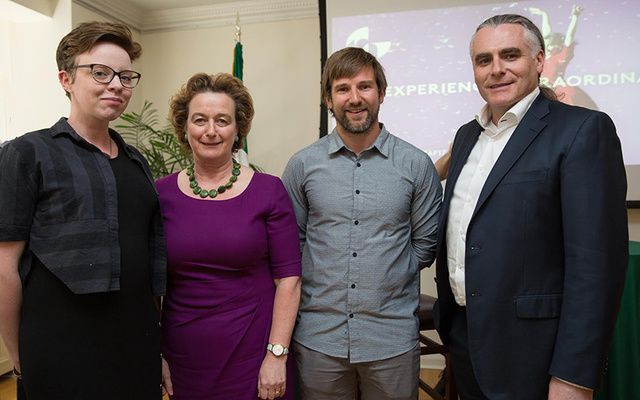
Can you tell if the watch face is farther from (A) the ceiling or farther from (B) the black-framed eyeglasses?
(A) the ceiling

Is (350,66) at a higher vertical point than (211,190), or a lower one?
higher

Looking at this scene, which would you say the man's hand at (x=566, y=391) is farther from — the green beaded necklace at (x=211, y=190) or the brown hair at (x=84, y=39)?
the brown hair at (x=84, y=39)

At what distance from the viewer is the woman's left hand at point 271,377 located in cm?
148

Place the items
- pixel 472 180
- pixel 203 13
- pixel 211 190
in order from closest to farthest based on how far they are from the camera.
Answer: pixel 472 180 < pixel 211 190 < pixel 203 13

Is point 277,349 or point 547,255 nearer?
point 547,255

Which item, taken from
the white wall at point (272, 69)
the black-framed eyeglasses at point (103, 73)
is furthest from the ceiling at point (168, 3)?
the black-framed eyeglasses at point (103, 73)

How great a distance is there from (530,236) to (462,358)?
442 millimetres

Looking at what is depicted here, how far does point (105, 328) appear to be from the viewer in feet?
4.17

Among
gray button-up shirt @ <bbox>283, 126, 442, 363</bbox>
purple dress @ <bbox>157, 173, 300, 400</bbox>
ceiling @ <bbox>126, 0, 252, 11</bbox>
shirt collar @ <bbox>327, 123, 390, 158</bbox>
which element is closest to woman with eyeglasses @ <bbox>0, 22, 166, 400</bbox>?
purple dress @ <bbox>157, 173, 300, 400</bbox>

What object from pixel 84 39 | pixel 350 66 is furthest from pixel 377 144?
pixel 84 39

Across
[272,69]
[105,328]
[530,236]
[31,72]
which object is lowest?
[105,328]

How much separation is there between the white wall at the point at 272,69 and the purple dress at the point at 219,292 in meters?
2.79

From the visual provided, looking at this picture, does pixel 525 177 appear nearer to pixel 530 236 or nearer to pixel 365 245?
pixel 530 236

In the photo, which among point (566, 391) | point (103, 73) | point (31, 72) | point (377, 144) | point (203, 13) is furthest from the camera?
point (203, 13)
